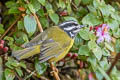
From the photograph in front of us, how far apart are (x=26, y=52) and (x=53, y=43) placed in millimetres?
376

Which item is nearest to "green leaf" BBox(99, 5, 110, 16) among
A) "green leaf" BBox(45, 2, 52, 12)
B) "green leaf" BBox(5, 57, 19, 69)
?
"green leaf" BBox(45, 2, 52, 12)

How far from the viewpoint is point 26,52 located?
117 inches

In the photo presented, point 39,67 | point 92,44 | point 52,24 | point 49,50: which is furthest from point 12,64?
point 52,24

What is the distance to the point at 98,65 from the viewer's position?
347 centimetres

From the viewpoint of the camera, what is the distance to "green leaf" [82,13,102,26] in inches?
130

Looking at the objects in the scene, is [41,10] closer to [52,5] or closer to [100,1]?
[52,5]

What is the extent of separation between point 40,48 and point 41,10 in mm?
426

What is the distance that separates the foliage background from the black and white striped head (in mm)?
49

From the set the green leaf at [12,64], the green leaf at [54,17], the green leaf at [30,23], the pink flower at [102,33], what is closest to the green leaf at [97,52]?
the pink flower at [102,33]

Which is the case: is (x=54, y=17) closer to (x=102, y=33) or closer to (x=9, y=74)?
(x=102, y=33)

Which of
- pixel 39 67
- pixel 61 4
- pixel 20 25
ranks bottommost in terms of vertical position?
pixel 39 67

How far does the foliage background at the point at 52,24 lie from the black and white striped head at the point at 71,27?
0.16 feet

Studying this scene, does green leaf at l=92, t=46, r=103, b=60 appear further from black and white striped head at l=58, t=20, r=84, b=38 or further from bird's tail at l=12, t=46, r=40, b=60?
bird's tail at l=12, t=46, r=40, b=60

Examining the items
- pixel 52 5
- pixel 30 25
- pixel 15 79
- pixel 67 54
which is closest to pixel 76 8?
pixel 52 5
